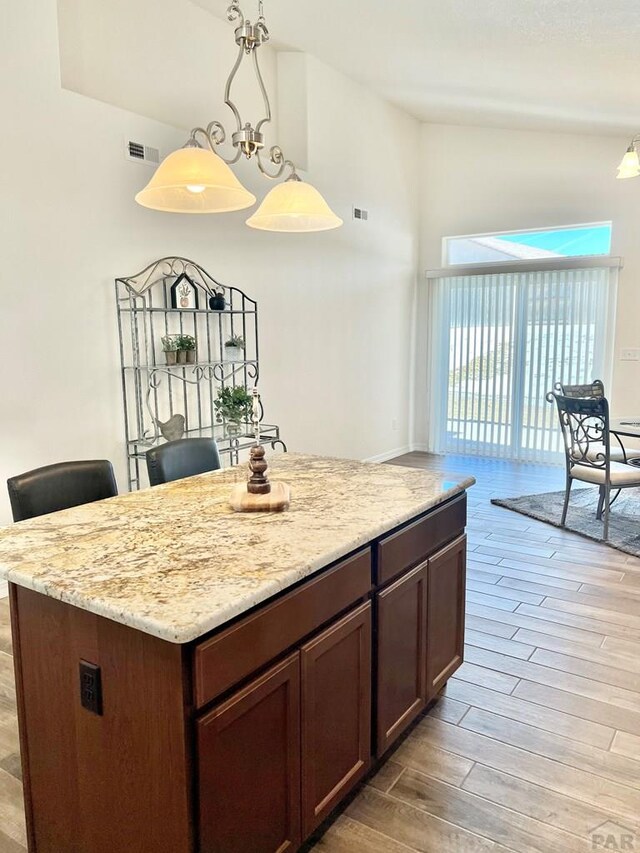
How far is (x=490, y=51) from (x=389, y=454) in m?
4.28

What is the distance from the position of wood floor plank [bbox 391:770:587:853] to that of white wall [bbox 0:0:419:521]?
277cm

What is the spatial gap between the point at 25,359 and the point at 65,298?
0.47m

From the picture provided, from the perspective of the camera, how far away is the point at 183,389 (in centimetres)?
461

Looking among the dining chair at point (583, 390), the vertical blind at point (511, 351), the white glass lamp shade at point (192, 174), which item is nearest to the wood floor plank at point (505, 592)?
the dining chair at point (583, 390)

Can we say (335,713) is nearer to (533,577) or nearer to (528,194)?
(533,577)

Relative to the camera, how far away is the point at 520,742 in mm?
2238

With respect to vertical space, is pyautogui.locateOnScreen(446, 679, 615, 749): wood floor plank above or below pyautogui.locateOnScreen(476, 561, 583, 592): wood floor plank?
below

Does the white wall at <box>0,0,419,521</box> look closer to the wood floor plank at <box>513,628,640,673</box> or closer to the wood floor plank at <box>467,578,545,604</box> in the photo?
the wood floor plank at <box>467,578,545,604</box>

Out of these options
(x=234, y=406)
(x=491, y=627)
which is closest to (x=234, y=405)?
(x=234, y=406)

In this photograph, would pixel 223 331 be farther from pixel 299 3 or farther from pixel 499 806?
pixel 499 806

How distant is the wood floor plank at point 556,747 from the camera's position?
2.08 m

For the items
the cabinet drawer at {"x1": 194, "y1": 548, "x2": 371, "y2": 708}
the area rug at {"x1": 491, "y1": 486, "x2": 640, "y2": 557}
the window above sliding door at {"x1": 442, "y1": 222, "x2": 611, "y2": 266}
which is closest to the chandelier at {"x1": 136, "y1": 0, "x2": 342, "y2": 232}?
the cabinet drawer at {"x1": 194, "y1": 548, "x2": 371, "y2": 708}

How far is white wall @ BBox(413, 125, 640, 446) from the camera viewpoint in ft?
20.3

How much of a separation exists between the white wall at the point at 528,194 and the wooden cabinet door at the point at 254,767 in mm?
5867
